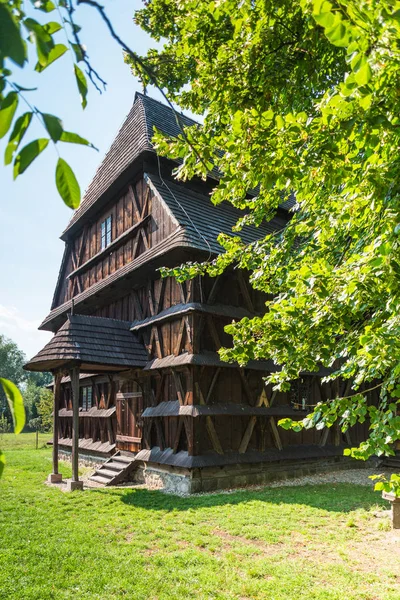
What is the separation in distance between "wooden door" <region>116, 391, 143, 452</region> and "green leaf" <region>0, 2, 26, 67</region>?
1118cm

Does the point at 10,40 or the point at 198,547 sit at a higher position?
the point at 10,40

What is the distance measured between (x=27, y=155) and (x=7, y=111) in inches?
4.3

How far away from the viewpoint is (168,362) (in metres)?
10.2

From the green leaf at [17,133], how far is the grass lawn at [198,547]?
183 inches

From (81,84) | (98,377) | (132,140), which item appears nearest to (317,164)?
(81,84)

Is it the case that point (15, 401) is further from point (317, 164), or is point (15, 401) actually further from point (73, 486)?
point (73, 486)

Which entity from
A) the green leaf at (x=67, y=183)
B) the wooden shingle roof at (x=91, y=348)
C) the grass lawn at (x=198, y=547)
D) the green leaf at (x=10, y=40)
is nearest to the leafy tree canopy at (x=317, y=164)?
the green leaf at (x=67, y=183)

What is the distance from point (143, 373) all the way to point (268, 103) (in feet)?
26.3

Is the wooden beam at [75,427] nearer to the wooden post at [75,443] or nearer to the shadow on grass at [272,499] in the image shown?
the wooden post at [75,443]

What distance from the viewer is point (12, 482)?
1091 centimetres

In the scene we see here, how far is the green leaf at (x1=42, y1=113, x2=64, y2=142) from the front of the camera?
94 centimetres

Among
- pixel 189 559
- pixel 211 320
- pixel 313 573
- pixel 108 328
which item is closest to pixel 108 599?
Result: pixel 189 559

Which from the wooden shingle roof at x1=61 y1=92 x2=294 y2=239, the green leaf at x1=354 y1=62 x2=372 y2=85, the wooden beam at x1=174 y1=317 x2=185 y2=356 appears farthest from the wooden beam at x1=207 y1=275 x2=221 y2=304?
the green leaf at x1=354 y1=62 x2=372 y2=85

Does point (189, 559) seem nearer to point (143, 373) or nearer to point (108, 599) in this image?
point (108, 599)
